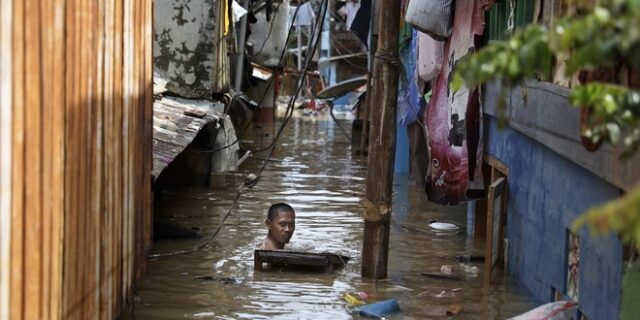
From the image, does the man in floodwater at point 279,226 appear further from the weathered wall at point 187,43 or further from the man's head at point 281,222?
the weathered wall at point 187,43

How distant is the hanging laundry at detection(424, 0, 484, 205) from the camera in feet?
34.7

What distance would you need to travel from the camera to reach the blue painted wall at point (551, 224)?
19.7 feet

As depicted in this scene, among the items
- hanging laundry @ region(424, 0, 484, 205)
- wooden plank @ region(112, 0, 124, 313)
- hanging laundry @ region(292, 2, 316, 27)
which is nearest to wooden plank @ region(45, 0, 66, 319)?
wooden plank @ region(112, 0, 124, 313)

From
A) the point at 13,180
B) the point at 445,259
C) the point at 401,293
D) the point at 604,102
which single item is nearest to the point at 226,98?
the point at 445,259

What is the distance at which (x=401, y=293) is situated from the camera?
8977mm

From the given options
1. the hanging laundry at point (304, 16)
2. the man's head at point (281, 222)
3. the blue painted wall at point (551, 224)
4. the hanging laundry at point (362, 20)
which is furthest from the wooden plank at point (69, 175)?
the hanging laundry at point (304, 16)

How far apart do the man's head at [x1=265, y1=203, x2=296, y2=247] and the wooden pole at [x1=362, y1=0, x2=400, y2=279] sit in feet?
3.46

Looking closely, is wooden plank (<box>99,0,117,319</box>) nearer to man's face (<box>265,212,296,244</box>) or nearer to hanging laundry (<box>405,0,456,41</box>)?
man's face (<box>265,212,296,244</box>)

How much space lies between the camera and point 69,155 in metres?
5.15

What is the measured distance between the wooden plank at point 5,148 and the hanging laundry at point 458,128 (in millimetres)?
6842

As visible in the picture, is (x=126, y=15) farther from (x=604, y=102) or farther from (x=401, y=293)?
(x=604, y=102)

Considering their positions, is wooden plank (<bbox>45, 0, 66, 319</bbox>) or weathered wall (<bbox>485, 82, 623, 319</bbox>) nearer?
wooden plank (<bbox>45, 0, 66, 319</bbox>)

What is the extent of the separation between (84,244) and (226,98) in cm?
1274

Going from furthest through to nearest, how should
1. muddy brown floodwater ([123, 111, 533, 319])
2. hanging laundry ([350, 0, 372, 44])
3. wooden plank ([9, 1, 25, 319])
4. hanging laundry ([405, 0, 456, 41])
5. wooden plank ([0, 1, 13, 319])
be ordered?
1. hanging laundry ([350, 0, 372, 44])
2. hanging laundry ([405, 0, 456, 41])
3. muddy brown floodwater ([123, 111, 533, 319])
4. wooden plank ([9, 1, 25, 319])
5. wooden plank ([0, 1, 13, 319])
